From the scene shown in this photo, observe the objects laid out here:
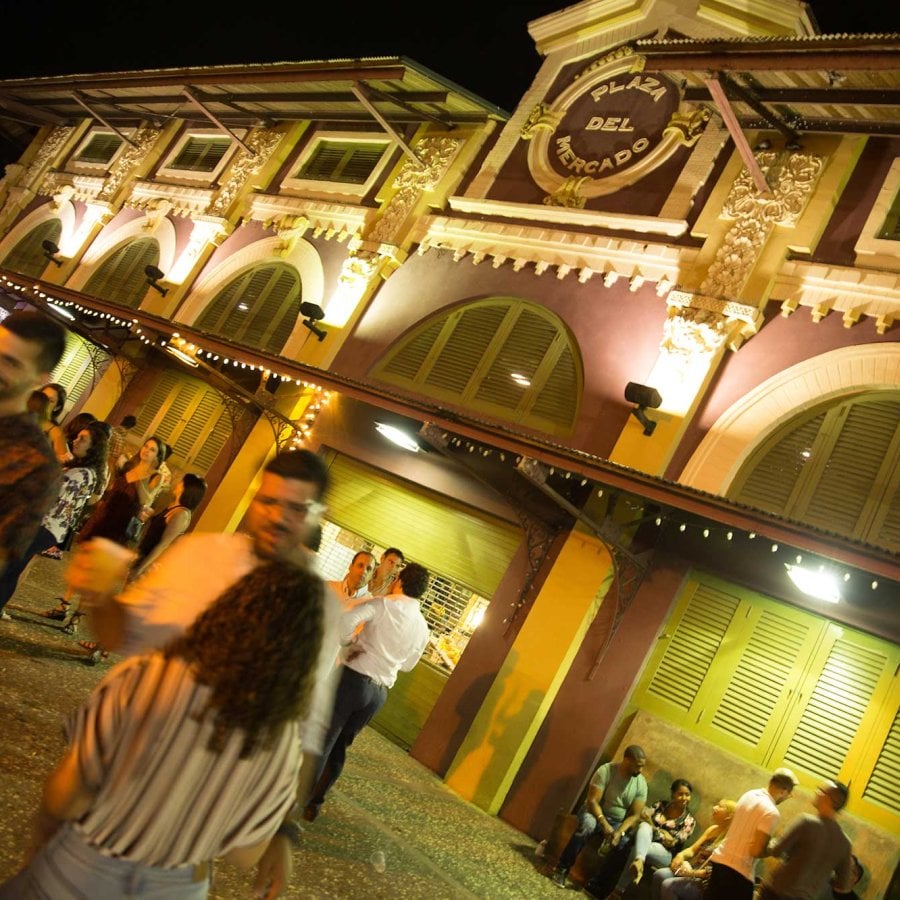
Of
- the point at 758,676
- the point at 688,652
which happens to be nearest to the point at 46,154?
the point at 688,652

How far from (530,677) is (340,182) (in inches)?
372

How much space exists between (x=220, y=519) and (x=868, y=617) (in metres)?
8.83

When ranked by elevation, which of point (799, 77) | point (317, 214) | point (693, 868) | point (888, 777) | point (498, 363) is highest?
point (799, 77)

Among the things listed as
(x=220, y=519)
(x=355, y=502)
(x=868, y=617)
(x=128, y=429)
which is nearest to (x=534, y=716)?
(x=868, y=617)

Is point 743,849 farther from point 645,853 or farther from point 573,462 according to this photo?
point 573,462

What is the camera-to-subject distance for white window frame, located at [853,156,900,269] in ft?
25.5

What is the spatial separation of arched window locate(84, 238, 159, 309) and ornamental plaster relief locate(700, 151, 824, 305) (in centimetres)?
1113

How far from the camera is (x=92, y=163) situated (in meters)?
18.0

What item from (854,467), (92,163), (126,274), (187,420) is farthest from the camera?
(92,163)

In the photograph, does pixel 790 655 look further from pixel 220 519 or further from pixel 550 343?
pixel 220 519

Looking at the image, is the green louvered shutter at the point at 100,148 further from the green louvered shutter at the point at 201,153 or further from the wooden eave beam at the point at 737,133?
the wooden eave beam at the point at 737,133

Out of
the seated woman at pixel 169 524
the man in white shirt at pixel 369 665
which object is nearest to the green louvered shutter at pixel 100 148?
the seated woman at pixel 169 524

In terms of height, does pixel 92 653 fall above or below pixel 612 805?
below

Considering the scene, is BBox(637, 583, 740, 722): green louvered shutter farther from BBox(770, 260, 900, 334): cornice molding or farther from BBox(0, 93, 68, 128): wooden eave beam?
BBox(0, 93, 68, 128): wooden eave beam
